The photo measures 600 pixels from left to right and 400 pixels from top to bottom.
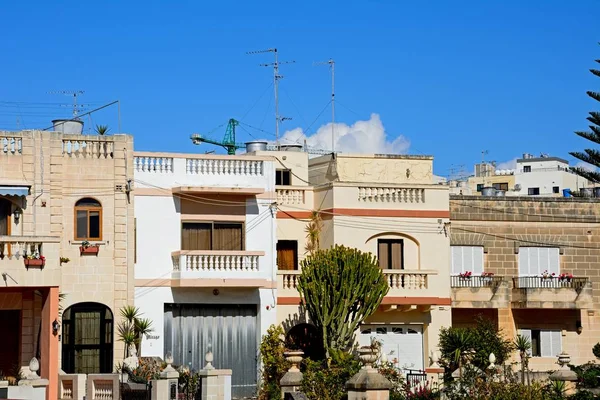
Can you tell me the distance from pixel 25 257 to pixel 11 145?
3.78 m

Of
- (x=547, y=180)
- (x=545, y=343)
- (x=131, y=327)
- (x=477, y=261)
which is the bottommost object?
(x=545, y=343)

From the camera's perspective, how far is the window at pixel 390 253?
38.1 metres

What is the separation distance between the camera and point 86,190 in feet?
114

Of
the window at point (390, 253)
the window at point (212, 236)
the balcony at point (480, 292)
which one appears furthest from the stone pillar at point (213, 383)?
the balcony at point (480, 292)

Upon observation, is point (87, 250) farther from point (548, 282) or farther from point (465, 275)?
point (548, 282)

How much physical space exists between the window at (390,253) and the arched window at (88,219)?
8727mm

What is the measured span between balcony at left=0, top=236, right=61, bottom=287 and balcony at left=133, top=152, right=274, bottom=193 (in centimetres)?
426

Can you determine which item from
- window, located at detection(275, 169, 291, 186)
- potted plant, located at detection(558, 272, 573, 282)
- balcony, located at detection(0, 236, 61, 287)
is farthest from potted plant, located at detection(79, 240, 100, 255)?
potted plant, located at detection(558, 272, 573, 282)

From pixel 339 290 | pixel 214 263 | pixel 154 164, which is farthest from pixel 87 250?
pixel 339 290

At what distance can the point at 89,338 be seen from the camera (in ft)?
113

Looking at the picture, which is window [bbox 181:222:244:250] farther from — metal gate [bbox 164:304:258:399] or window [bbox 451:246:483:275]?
window [bbox 451:246:483:275]

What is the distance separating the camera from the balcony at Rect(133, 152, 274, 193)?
35719mm

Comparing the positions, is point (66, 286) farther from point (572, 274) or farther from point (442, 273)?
point (572, 274)

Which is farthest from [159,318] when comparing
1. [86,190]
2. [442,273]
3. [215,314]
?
[442,273]
